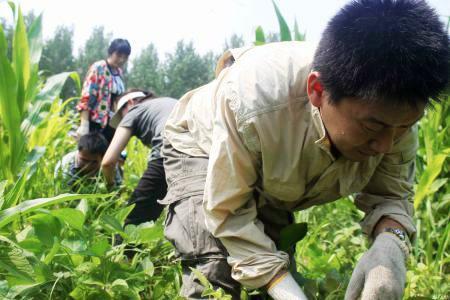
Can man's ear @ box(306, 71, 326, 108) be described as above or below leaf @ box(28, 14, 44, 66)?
below

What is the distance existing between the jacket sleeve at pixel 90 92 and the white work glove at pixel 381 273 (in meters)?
3.24

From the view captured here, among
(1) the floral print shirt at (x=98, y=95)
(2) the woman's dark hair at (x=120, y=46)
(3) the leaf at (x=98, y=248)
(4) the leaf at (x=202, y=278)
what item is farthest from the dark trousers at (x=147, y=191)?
(2) the woman's dark hair at (x=120, y=46)

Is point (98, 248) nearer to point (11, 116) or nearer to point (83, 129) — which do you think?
point (11, 116)

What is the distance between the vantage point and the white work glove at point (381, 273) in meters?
1.18

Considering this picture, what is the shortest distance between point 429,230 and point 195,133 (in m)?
1.24

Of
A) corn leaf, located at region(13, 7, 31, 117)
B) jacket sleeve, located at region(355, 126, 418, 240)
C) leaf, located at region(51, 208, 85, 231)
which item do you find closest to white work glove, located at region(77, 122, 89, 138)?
corn leaf, located at region(13, 7, 31, 117)

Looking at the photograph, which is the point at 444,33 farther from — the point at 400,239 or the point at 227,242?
the point at 227,242


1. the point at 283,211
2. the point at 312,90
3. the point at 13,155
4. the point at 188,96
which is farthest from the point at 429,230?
the point at 13,155

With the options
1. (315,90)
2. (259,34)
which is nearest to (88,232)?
(315,90)

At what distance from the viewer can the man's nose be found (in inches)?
44.0

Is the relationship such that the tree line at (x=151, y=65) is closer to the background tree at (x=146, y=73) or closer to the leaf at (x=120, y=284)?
the background tree at (x=146, y=73)

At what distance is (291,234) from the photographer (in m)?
1.60

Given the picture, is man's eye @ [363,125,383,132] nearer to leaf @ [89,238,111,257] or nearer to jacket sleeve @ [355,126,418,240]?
jacket sleeve @ [355,126,418,240]

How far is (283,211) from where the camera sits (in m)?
1.67
